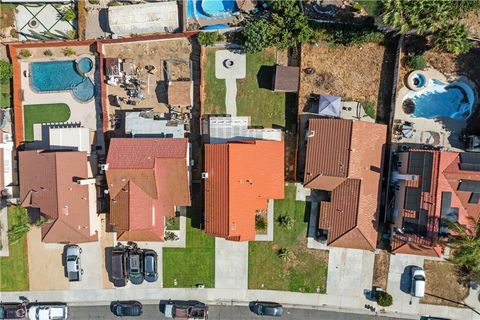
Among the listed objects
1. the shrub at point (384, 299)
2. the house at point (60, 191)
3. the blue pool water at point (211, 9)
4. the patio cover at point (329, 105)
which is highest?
the blue pool water at point (211, 9)

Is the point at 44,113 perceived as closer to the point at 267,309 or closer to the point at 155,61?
the point at 155,61

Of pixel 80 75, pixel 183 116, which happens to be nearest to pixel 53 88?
pixel 80 75

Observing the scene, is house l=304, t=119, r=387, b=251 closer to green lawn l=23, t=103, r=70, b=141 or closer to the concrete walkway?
the concrete walkway

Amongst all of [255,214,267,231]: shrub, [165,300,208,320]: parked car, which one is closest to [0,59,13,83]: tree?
[165,300,208,320]: parked car

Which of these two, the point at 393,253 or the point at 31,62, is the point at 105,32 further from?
the point at 393,253

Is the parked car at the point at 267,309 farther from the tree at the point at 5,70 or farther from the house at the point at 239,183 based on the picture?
the tree at the point at 5,70

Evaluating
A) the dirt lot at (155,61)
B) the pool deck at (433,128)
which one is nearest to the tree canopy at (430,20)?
the pool deck at (433,128)
